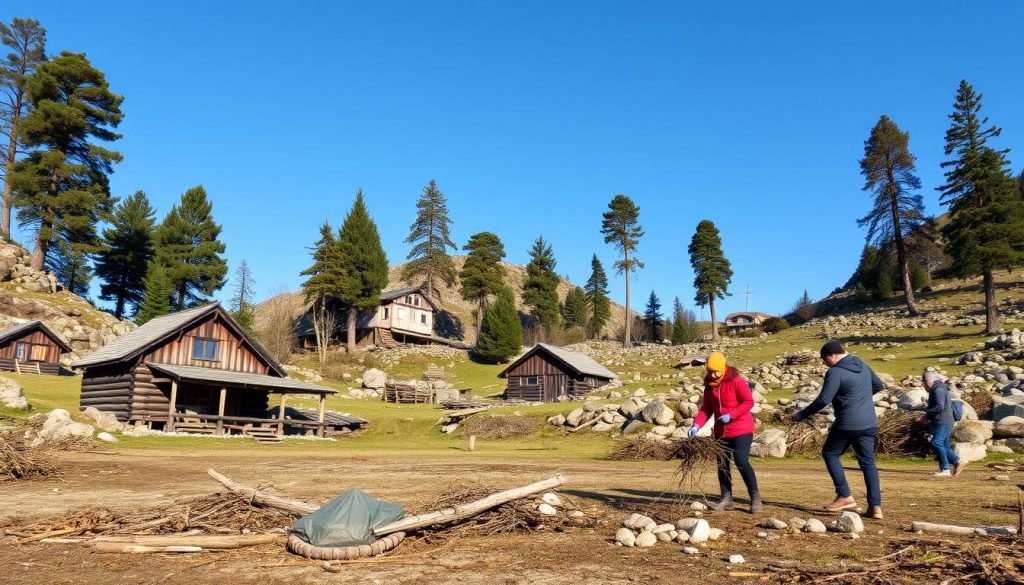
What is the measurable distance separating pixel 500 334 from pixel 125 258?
130 feet

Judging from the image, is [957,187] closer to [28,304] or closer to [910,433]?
[910,433]

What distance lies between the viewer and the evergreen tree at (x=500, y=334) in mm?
66500

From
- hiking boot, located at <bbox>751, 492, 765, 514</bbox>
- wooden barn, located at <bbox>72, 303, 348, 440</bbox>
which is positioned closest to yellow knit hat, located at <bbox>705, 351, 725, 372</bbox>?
hiking boot, located at <bbox>751, 492, 765, 514</bbox>

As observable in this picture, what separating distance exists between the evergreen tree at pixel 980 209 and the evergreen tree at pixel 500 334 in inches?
1557

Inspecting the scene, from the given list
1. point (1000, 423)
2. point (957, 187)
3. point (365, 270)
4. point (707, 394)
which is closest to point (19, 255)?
point (365, 270)

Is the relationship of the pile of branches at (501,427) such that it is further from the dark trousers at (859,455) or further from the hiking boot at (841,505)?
the dark trousers at (859,455)

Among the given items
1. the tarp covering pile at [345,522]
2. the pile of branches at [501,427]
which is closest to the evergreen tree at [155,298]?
the pile of branches at [501,427]

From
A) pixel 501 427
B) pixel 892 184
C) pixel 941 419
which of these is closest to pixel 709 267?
pixel 892 184

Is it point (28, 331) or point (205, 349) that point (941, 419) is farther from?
point (28, 331)

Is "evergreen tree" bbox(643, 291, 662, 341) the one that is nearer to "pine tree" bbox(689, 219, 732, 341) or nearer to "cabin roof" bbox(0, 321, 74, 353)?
"pine tree" bbox(689, 219, 732, 341)

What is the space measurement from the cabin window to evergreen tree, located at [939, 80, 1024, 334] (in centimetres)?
4668

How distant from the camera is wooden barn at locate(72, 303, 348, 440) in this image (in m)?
28.9

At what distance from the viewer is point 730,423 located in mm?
7832

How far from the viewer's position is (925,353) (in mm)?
36156
